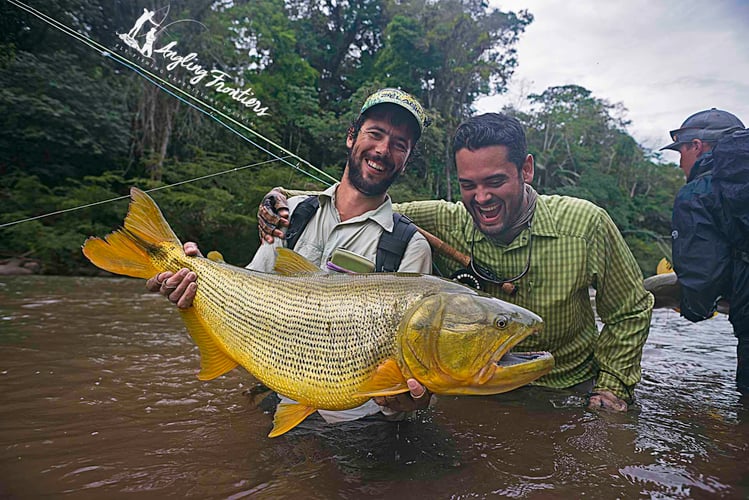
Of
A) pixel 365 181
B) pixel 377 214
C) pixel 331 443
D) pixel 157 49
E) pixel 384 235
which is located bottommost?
pixel 331 443

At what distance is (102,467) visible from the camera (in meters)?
2.51

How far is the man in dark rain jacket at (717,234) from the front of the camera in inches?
146

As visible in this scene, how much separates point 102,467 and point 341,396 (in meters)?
1.30

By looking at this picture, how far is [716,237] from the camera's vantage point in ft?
12.7

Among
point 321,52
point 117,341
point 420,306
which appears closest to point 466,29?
point 321,52

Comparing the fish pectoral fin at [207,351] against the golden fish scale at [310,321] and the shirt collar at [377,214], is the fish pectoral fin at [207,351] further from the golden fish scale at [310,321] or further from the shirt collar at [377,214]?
the shirt collar at [377,214]

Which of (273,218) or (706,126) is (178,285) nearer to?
(273,218)

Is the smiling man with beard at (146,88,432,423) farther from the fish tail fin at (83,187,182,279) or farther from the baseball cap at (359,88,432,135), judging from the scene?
the fish tail fin at (83,187,182,279)

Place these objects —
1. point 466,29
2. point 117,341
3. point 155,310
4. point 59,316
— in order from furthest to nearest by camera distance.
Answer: point 466,29
point 155,310
point 59,316
point 117,341

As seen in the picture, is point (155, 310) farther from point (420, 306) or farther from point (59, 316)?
point (420, 306)

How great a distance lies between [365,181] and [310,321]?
1352 mm

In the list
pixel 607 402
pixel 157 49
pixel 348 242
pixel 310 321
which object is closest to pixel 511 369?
pixel 310 321

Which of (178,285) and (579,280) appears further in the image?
(579,280)

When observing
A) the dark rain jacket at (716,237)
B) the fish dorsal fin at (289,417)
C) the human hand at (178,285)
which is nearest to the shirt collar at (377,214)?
the human hand at (178,285)
